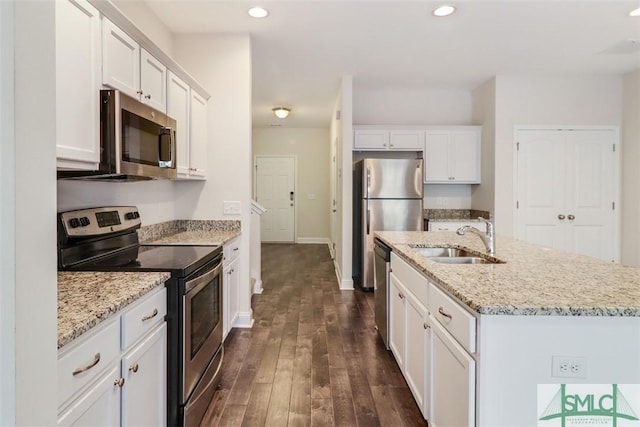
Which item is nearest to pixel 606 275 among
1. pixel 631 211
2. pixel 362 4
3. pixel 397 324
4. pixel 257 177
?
pixel 397 324

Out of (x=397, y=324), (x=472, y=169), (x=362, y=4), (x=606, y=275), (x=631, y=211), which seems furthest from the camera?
(x=472, y=169)

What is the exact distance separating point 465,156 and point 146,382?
457cm

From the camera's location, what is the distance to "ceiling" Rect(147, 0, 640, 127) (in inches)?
111

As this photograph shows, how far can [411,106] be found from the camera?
200 inches

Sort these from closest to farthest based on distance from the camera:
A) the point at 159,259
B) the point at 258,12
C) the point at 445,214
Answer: the point at 159,259 → the point at 258,12 → the point at 445,214

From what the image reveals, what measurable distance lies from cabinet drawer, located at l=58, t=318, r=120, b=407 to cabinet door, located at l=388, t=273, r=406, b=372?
5.09ft

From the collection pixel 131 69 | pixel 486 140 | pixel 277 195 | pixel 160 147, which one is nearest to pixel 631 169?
pixel 486 140

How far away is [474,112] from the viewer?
5051mm

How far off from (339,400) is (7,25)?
215cm

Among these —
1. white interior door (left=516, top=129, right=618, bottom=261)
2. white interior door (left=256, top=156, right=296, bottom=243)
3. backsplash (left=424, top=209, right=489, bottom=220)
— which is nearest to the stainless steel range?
backsplash (left=424, top=209, right=489, bottom=220)

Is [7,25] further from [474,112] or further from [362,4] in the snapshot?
[474,112]

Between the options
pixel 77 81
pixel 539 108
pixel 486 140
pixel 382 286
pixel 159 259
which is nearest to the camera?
pixel 77 81

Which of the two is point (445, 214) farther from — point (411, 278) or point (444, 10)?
point (411, 278)

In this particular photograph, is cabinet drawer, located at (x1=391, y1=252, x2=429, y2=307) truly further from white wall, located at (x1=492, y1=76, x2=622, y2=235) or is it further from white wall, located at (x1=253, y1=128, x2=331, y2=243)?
white wall, located at (x1=253, y1=128, x2=331, y2=243)
